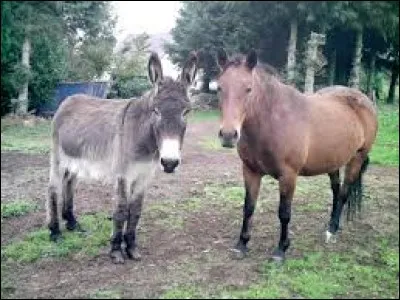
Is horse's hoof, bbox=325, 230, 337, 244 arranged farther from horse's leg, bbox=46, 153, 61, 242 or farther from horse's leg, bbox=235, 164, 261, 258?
horse's leg, bbox=46, 153, 61, 242

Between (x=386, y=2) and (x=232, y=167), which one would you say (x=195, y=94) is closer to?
(x=386, y=2)

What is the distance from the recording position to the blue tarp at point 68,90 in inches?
313

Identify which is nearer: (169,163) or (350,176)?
(169,163)

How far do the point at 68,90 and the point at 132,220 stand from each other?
382 cm

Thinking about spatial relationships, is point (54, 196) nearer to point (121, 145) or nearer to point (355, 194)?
point (121, 145)

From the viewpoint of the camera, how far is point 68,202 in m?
6.50

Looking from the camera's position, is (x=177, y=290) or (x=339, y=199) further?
(x=339, y=199)

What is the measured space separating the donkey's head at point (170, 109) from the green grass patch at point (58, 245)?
1.75 m

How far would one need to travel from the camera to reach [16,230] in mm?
6305

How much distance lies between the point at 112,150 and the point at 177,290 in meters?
1.79

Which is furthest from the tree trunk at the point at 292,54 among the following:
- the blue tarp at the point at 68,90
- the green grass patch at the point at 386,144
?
the green grass patch at the point at 386,144

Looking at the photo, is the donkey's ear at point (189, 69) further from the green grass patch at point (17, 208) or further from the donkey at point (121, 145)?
the green grass patch at point (17, 208)

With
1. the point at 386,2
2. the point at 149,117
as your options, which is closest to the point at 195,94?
the point at 149,117

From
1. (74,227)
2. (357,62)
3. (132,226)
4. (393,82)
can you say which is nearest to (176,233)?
(132,226)
